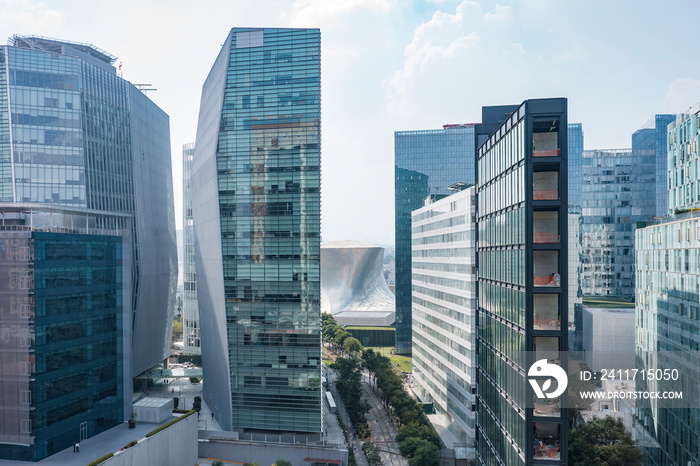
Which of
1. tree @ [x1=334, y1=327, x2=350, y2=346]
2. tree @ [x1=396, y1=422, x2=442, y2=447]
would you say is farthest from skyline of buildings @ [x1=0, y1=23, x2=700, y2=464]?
tree @ [x1=334, y1=327, x2=350, y2=346]

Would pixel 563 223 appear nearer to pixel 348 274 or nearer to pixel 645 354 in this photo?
pixel 645 354

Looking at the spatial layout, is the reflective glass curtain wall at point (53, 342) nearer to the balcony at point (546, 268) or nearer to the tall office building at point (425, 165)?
the balcony at point (546, 268)

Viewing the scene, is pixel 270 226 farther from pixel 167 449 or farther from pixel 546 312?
pixel 546 312

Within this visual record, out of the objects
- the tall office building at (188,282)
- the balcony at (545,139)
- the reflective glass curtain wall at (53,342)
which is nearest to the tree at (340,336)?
the tall office building at (188,282)

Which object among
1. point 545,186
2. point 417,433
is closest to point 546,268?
point 545,186

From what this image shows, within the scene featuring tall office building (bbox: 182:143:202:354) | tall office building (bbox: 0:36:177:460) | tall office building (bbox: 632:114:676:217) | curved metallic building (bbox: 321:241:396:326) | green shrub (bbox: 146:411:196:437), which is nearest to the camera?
tall office building (bbox: 0:36:177:460)

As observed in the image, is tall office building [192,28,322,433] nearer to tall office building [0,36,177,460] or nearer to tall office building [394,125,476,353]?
tall office building [0,36,177,460]
